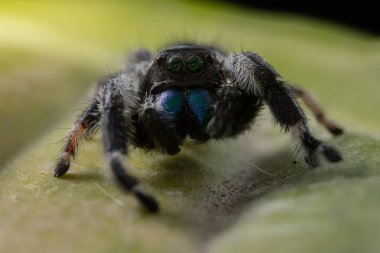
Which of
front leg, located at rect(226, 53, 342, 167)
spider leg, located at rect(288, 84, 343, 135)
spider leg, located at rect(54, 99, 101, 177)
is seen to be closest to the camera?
front leg, located at rect(226, 53, 342, 167)

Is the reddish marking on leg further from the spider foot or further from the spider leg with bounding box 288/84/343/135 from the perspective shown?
the spider leg with bounding box 288/84/343/135

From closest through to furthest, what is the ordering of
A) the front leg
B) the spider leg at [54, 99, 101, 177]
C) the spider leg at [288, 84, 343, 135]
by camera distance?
1. the front leg
2. the spider leg at [54, 99, 101, 177]
3. the spider leg at [288, 84, 343, 135]

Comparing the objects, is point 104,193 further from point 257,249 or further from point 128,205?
point 257,249

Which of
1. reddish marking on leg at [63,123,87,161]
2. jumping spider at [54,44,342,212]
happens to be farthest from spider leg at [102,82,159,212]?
reddish marking on leg at [63,123,87,161]

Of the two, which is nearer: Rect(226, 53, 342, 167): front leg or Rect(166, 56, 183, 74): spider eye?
Rect(226, 53, 342, 167): front leg

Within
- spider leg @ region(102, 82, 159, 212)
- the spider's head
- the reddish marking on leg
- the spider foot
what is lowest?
the spider foot

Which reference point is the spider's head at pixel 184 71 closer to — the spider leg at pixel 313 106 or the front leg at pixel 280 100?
the front leg at pixel 280 100

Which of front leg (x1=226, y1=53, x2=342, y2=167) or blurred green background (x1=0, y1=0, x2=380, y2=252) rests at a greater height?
front leg (x1=226, y1=53, x2=342, y2=167)
